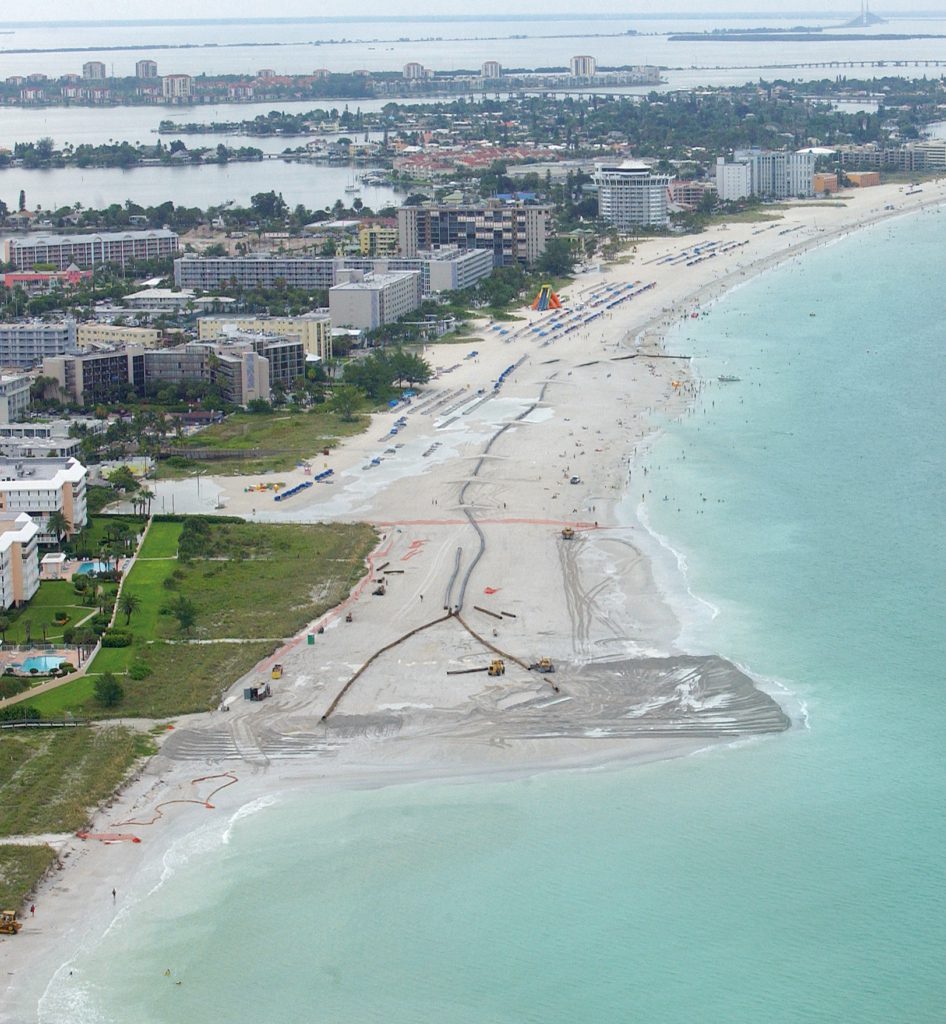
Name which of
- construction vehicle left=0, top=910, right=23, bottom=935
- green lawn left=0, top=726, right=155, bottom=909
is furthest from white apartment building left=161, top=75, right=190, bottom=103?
construction vehicle left=0, top=910, right=23, bottom=935

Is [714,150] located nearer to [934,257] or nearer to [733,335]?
[934,257]

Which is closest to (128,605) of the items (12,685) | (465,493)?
(12,685)

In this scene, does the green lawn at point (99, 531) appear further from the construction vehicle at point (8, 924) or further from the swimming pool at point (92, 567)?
the construction vehicle at point (8, 924)

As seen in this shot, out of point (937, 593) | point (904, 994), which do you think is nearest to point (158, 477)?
point (937, 593)

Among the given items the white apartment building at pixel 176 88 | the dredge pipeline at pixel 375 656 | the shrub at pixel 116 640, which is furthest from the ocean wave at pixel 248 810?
the white apartment building at pixel 176 88

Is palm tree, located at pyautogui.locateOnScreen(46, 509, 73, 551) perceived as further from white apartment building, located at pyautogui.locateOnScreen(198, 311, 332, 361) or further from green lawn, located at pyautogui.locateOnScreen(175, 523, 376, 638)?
white apartment building, located at pyautogui.locateOnScreen(198, 311, 332, 361)

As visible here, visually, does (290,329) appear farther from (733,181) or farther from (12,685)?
(733,181)
